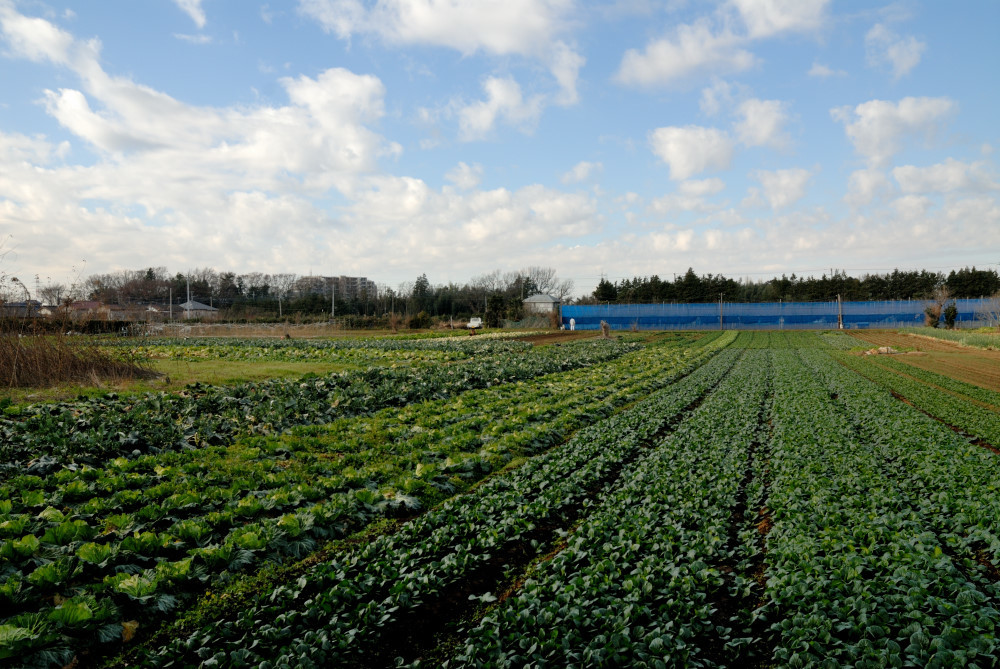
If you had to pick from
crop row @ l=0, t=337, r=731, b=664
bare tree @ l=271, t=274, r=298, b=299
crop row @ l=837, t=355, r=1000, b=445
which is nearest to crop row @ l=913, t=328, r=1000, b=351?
crop row @ l=837, t=355, r=1000, b=445

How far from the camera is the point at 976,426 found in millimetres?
13523

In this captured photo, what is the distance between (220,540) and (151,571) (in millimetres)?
1056

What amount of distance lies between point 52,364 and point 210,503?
39.8ft

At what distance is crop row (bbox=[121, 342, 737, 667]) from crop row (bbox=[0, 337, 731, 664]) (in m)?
0.82

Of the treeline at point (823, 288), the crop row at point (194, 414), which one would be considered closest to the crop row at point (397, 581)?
the crop row at point (194, 414)

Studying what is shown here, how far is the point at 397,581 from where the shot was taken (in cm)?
556

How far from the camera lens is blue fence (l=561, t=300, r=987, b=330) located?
64.8 meters

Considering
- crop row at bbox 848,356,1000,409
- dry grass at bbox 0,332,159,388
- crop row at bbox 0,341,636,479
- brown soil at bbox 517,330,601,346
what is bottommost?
crop row at bbox 848,356,1000,409

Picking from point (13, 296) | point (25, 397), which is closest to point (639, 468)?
point (25, 397)

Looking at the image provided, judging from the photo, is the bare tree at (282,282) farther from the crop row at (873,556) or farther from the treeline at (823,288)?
the crop row at (873,556)

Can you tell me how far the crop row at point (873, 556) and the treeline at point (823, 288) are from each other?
271 ft

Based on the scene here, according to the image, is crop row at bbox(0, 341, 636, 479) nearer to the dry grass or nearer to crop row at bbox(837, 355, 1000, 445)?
the dry grass

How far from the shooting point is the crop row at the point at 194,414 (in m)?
9.59

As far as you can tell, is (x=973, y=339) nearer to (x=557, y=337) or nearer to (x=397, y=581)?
(x=557, y=337)
